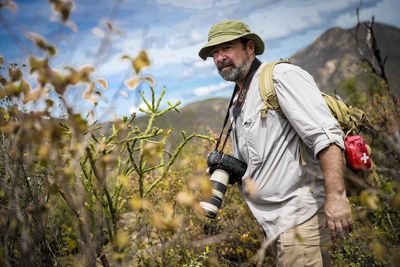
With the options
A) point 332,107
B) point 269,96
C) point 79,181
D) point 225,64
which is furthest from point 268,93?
point 79,181

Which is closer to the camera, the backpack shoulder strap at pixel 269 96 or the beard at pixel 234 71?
the backpack shoulder strap at pixel 269 96

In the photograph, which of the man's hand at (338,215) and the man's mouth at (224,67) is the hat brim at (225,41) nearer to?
the man's mouth at (224,67)

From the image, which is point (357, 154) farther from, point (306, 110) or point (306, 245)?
point (306, 245)

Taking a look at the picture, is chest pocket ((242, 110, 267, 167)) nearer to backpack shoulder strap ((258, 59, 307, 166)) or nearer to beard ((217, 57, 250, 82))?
backpack shoulder strap ((258, 59, 307, 166))

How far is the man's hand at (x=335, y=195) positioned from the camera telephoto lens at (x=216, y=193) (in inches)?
29.8

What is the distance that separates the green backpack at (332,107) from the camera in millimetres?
2377

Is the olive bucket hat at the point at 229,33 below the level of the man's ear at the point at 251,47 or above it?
above

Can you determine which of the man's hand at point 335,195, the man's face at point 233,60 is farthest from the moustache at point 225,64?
the man's hand at point 335,195

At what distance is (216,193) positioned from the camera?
99.3 inches

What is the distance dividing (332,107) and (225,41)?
0.96m

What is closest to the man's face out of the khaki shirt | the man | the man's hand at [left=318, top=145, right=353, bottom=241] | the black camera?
the man

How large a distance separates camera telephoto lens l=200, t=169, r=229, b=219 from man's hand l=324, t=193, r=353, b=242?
0.76 m

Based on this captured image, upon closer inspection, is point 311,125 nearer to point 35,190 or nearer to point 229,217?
point 35,190

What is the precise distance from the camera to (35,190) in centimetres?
235
